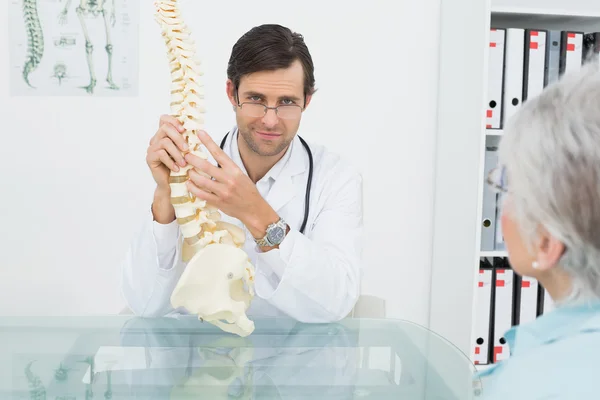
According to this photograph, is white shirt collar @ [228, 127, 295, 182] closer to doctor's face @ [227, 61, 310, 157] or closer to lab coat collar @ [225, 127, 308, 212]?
lab coat collar @ [225, 127, 308, 212]

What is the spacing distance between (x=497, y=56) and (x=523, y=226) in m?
1.61

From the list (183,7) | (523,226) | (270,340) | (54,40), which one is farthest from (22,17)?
(523,226)

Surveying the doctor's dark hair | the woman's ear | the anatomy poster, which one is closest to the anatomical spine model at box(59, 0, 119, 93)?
the anatomy poster

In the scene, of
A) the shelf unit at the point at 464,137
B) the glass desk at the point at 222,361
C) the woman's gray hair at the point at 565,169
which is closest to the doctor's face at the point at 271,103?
the glass desk at the point at 222,361

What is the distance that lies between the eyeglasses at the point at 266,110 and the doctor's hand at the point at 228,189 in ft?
1.10

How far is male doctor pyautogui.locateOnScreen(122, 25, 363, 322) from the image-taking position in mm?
1368

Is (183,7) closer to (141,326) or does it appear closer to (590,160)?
(141,326)

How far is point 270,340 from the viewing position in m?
1.22

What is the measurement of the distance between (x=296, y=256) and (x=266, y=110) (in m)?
0.43

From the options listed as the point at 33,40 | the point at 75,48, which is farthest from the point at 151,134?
the point at 33,40

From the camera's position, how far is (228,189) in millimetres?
1349

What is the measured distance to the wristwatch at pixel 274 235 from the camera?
4.67ft

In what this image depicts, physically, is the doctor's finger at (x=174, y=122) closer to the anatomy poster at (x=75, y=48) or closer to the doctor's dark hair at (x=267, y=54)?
the doctor's dark hair at (x=267, y=54)

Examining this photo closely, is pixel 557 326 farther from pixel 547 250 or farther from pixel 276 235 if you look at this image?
pixel 276 235
